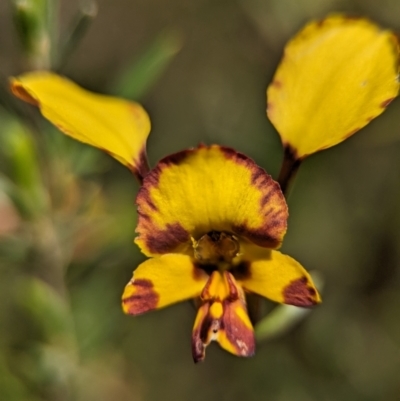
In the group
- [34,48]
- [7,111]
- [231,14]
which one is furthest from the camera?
[231,14]

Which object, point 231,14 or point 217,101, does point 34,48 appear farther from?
point 231,14

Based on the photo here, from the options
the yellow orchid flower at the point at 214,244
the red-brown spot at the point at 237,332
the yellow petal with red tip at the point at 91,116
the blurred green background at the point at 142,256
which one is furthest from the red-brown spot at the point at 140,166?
the blurred green background at the point at 142,256

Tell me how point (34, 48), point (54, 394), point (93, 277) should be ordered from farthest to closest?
1. point (93, 277)
2. point (54, 394)
3. point (34, 48)

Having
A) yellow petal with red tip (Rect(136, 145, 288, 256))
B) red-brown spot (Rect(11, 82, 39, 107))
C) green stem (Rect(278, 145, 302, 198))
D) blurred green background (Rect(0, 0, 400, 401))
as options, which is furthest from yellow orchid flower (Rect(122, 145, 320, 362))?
blurred green background (Rect(0, 0, 400, 401))

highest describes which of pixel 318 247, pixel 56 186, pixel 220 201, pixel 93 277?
pixel 220 201

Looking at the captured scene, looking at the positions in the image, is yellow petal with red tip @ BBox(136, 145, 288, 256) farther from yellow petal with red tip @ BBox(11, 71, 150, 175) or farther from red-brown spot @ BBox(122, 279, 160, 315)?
yellow petal with red tip @ BBox(11, 71, 150, 175)

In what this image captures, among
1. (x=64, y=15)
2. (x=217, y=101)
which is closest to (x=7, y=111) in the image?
(x=217, y=101)

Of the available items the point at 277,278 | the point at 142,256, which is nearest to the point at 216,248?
the point at 277,278
